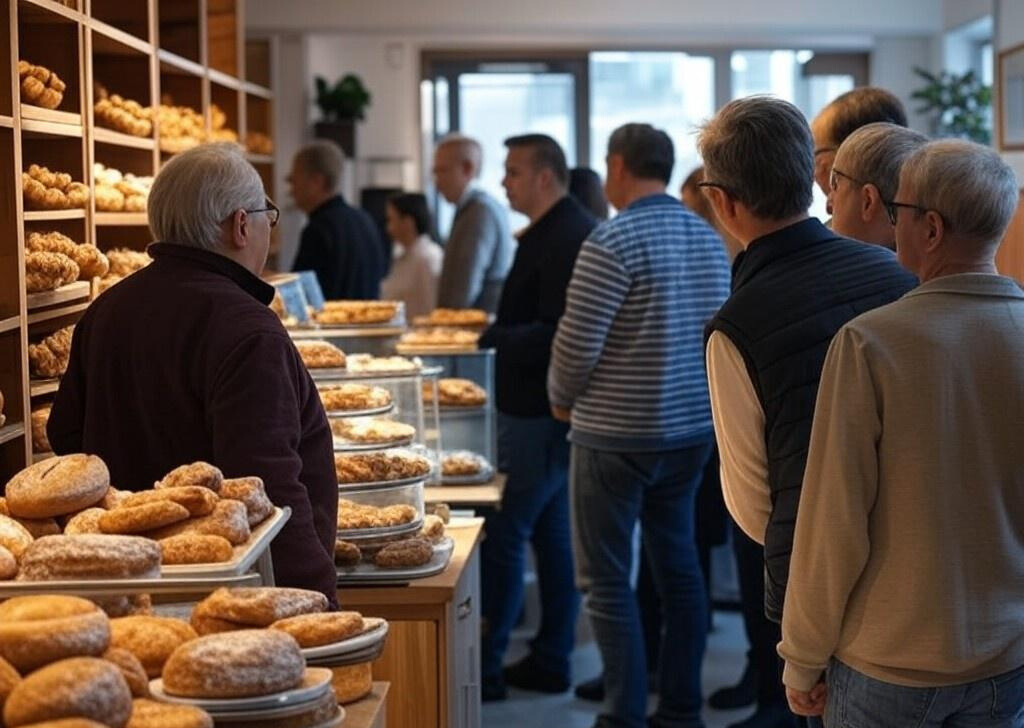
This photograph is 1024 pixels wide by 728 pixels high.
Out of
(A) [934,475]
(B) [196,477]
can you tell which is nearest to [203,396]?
(B) [196,477]

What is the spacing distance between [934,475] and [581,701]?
3.19 meters

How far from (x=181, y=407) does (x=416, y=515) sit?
91cm

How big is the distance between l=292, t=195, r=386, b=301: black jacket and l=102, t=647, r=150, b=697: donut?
5130 millimetres

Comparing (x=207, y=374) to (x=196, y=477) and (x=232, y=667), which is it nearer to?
(x=196, y=477)

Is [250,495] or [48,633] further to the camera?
[250,495]

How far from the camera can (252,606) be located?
2045mm

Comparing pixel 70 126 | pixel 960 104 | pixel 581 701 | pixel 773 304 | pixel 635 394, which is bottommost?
pixel 581 701

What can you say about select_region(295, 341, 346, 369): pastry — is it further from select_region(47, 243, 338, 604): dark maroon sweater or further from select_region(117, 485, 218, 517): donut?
select_region(117, 485, 218, 517): donut

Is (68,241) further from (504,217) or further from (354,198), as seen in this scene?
(354,198)

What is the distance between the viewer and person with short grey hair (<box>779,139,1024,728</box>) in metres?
2.28

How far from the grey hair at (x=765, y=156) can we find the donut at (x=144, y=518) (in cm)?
120

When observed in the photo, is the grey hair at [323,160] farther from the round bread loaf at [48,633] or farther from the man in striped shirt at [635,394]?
the round bread loaf at [48,633]

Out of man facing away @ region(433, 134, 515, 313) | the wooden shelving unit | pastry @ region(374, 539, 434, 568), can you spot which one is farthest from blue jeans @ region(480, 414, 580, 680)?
pastry @ region(374, 539, 434, 568)

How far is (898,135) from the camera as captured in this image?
3.05 meters
